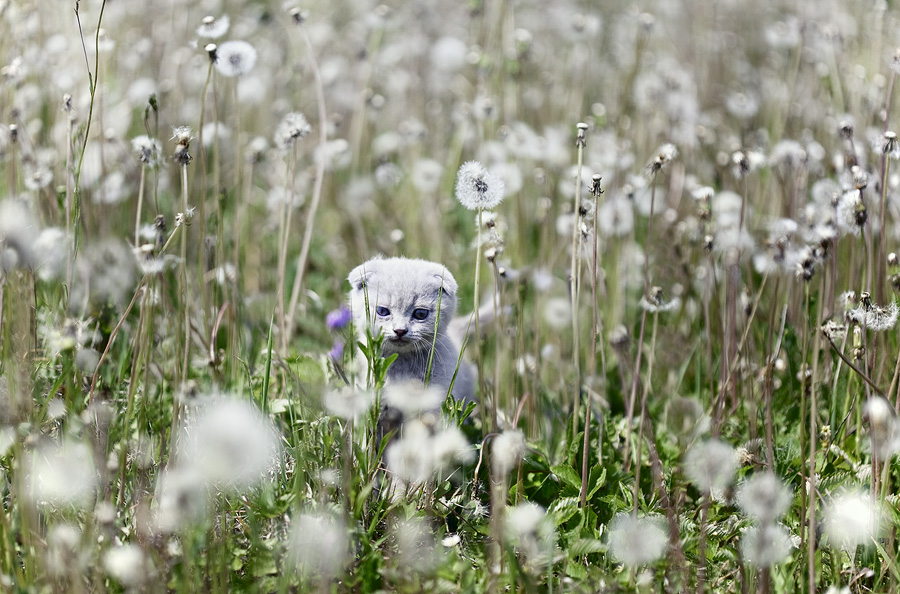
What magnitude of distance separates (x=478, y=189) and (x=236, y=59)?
3.84ft

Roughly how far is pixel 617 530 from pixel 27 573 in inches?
56.7

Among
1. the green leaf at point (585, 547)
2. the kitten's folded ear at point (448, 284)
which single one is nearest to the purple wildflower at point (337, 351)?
the kitten's folded ear at point (448, 284)

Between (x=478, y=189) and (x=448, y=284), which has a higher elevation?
(x=478, y=189)

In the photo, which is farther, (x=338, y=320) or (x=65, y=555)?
(x=338, y=320)

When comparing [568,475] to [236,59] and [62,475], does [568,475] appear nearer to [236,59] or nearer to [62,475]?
[62,475]

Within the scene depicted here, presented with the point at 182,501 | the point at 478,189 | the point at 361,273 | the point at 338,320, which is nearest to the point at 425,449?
the point at 182,501

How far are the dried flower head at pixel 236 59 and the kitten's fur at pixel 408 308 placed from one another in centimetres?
85

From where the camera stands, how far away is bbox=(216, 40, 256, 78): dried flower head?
2.97 metres

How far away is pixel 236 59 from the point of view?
9.90 ft

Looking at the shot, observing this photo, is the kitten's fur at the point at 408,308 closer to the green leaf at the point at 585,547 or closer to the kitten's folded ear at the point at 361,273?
the kitten's folded ear at the point at 361,273

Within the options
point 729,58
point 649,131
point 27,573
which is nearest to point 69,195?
point 27,573

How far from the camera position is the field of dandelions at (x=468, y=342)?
2.00m

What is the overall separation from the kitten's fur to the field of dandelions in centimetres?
15

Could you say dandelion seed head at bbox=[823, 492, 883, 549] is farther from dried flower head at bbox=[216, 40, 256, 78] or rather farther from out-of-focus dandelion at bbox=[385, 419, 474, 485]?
dried flower head at bbox=[216, 40, 256, 78]
